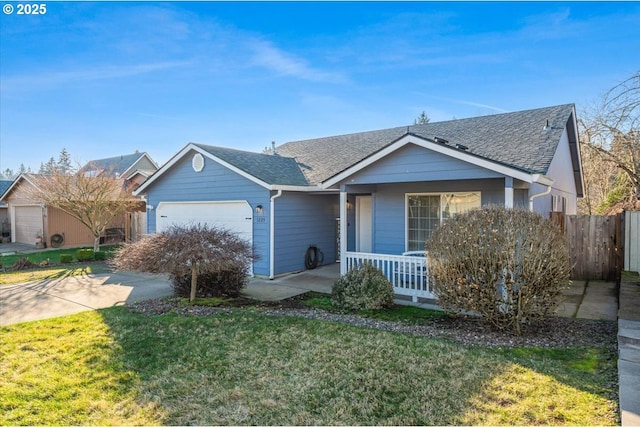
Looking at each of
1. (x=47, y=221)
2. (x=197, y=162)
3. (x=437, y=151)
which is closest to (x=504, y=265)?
(x=437, y=151)

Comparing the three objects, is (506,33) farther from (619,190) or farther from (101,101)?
(101,101)

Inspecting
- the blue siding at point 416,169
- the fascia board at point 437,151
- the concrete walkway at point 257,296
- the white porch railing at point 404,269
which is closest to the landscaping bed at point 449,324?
the concrete walkway at point 257,296

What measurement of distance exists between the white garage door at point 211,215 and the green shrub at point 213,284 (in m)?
2.63

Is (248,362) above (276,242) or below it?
below

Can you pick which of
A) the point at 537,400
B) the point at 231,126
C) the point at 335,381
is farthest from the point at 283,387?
the point at 231,126

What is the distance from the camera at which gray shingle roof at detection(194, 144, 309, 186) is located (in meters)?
11.8

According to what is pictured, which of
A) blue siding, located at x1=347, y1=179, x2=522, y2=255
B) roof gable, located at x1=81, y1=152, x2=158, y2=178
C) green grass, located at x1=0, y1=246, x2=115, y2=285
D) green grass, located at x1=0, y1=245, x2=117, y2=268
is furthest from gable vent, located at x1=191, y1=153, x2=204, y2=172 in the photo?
roof gable, located at x1=81, y1=152, x2=158, y2=178

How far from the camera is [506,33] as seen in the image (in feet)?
35.9

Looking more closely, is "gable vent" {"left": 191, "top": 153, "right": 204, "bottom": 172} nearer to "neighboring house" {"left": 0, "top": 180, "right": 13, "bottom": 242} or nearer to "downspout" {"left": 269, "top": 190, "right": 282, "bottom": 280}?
"downspout" {"left": 269, "top": 190, "right": 282, "bottom": 280}

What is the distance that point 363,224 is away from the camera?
12.8 meters

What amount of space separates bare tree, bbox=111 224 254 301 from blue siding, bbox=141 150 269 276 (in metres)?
2.14

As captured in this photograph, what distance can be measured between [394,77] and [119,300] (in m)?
12.4

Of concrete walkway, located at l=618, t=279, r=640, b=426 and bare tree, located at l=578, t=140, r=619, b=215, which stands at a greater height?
bare tree, located at l=578, t=140, r=619, b=215

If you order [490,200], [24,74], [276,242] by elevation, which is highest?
[24,74]
